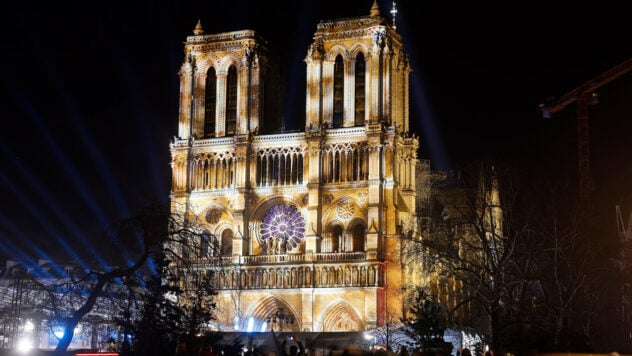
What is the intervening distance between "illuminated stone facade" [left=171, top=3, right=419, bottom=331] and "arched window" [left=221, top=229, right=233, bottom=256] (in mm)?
78

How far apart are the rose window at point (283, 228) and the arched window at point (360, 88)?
8.66 meters

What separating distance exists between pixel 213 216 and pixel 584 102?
155 feet

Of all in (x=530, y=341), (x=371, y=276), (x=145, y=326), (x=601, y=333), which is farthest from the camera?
(x=371, y=276)

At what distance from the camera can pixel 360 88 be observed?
89062mm

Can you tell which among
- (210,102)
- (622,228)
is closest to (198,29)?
(210,102)

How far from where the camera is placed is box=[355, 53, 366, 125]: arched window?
3487 inches

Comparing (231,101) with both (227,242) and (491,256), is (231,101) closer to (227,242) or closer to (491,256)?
(227,242)

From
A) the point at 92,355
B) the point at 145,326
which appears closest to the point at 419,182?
the point at 145,326

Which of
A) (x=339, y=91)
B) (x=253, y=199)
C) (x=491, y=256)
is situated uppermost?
(x=339, y=91)

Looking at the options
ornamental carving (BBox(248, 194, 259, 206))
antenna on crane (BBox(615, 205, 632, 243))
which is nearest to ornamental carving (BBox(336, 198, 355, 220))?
ornamental carving (BBox(248, 194, 259, 206))

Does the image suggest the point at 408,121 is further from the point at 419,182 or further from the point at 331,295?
the point at 331,295

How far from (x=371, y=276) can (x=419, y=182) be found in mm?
16566

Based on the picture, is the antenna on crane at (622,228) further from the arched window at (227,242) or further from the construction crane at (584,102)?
the arched window at (227,242)

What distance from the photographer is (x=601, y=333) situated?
6844cm
